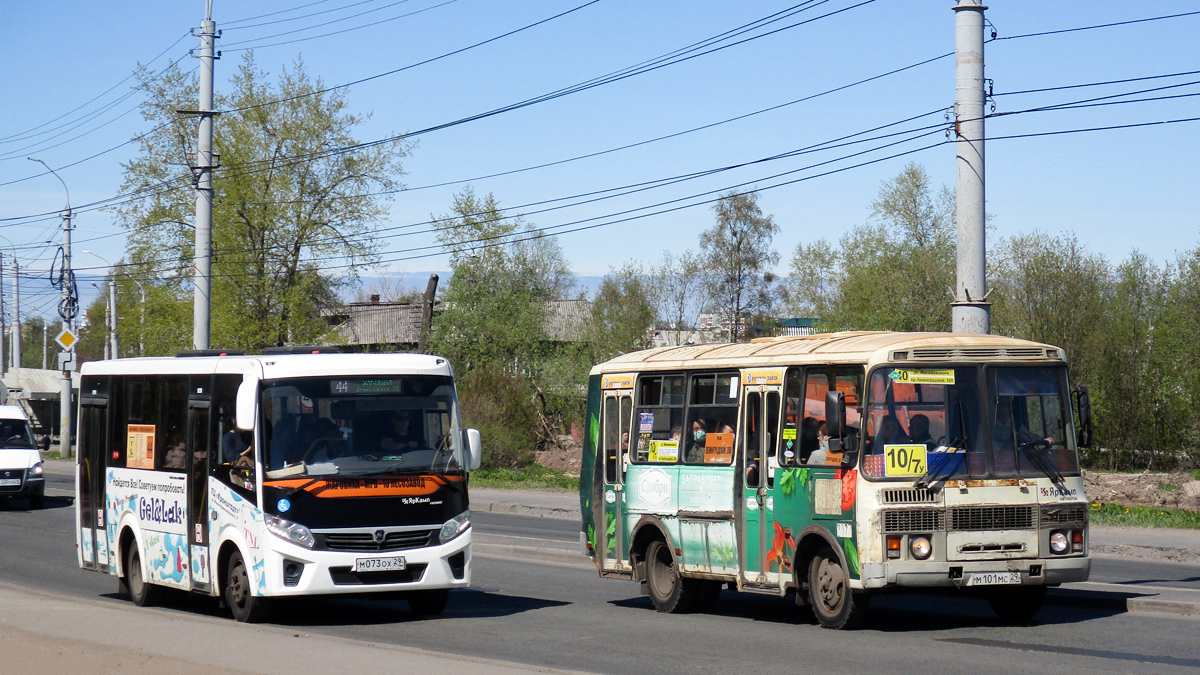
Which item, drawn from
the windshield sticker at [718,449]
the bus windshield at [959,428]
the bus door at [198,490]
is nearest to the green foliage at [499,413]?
the bus door at [198,490]

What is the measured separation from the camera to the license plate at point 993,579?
11.5 metres

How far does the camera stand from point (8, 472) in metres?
30.8

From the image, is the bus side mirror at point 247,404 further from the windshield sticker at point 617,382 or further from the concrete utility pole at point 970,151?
the concrete utility pole at point 970,151

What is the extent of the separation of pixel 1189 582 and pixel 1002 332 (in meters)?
32.7

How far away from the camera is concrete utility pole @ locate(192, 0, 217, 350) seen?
2933 cm

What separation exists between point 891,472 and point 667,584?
150 inches

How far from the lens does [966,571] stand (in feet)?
37.6

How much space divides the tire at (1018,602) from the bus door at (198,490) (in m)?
7.81

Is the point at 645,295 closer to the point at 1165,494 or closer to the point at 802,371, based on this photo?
the point at 1165,494

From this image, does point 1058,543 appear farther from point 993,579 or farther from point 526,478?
point 526,478

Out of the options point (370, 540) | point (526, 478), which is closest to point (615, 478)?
point (370, 540)

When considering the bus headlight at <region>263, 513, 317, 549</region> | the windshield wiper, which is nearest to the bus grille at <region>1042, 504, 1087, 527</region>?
the windshield wiper

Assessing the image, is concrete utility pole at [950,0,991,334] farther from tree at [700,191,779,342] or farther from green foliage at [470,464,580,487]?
tree at [700,191,779,342]

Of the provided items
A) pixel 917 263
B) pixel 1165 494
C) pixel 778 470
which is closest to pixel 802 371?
pixel 778 470
